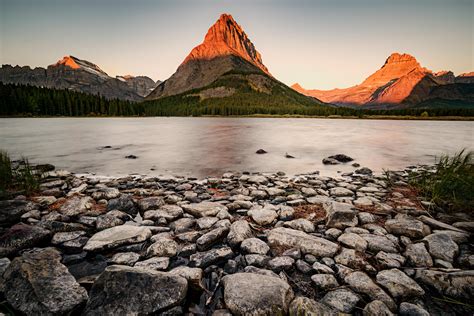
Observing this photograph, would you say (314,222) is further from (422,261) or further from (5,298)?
(5,298)

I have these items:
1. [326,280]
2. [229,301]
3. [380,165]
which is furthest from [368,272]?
[380,165]

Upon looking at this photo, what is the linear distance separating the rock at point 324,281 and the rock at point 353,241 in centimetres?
97

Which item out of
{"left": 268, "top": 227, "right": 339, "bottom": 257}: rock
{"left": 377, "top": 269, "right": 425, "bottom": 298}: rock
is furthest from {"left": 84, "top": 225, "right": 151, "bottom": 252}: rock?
{"left": 377, "top": 269, "right": 425, "bottom": 298}: rock

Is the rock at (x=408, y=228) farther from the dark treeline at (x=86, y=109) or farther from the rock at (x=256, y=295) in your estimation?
the dark treeline at (x=86, y=109)

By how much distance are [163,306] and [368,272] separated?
287 cm

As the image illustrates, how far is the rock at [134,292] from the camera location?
2.41 m

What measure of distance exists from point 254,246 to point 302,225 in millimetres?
1310

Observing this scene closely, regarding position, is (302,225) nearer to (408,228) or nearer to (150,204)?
(408,228)

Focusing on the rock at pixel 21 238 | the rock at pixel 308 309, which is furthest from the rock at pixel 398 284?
the rock at pixel 21 238

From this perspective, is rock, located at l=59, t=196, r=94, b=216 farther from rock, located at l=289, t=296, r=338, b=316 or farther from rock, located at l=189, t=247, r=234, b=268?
rock, located at l=289, t=296, r=338, b=316

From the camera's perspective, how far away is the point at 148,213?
16.8 feet

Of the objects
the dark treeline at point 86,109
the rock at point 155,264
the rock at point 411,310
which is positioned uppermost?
the dark treeline at point 86,109

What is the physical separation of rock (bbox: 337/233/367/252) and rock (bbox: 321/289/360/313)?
1.12 metres

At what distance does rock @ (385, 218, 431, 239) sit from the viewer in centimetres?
409
